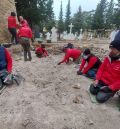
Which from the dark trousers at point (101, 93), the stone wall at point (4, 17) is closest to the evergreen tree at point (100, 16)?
the stone wall at point (4, 17)

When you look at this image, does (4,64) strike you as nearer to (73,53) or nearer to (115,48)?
(115,48)

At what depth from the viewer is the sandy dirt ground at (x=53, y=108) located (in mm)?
5070

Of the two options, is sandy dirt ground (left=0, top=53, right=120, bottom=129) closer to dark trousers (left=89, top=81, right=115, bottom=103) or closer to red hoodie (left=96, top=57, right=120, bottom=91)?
dark trousers (left=89, top=81, right=115, bottom=103)

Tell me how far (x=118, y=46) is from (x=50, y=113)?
2111 millimetres

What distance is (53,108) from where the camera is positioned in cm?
565

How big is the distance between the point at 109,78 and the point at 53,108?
1653 mm

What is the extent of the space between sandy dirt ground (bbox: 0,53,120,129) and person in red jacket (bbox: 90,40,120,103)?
209 mm

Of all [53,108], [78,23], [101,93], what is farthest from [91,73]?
[78,23]

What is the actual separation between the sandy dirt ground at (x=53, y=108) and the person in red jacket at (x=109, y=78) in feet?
0.68

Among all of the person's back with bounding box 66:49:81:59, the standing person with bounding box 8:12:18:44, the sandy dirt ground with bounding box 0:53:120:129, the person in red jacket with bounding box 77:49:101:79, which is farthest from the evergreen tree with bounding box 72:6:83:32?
the sandy dirt ground with bounding box 0:53:120:129

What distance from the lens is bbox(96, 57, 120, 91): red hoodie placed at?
622 cm

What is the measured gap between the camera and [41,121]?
16.7 feet

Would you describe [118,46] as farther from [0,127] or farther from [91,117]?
[0,127]

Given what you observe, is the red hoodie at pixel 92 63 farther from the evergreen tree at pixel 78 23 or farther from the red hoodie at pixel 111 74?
the evergreen tree at pixel 78 23
